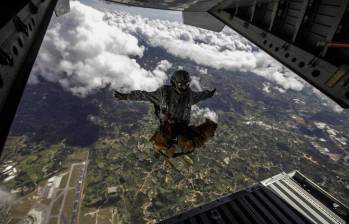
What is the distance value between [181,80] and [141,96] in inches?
65.3

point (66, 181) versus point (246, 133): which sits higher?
point (66, 181)

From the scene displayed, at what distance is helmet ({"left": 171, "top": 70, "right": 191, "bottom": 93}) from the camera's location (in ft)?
24.0

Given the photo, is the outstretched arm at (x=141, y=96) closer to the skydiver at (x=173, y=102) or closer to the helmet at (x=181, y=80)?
the skydiver at (x=173, y=102)

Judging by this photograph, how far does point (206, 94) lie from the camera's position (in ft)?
27.1

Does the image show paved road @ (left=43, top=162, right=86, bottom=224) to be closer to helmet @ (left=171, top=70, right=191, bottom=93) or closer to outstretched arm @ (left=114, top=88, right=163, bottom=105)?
outstretched arm @ (left=114, top=88, right=163, bottom=105)

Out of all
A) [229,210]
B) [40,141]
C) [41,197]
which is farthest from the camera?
[40,141]

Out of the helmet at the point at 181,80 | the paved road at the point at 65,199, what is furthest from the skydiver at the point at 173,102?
the paved road at the point at 65,199

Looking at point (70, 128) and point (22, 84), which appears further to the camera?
point (70, 128)

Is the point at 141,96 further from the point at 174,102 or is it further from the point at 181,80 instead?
the point at 181,80

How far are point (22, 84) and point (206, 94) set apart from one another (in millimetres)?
6615

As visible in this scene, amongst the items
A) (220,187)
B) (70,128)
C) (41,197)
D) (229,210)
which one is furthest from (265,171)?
(70,128)

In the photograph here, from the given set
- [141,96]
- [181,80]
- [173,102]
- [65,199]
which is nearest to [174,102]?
[173,102]

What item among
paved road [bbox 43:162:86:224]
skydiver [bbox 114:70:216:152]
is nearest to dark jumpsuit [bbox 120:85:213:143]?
skydiver [bbox 114:70:216:152]

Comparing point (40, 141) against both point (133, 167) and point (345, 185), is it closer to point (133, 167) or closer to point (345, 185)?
point (133, 167)
